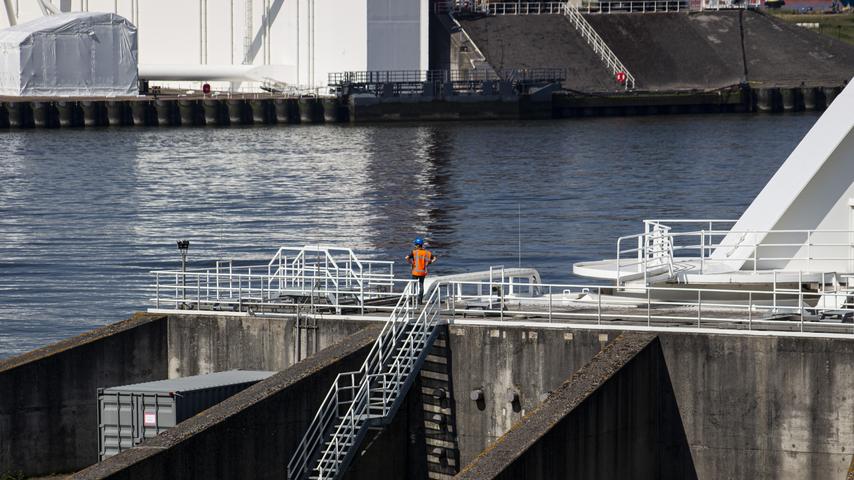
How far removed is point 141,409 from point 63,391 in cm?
242

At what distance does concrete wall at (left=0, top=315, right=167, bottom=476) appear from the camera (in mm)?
25875

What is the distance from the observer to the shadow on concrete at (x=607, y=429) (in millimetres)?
21672

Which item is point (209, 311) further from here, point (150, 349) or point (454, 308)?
point (454, 308)

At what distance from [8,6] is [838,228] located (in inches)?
3970

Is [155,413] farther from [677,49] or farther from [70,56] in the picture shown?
[677,49]

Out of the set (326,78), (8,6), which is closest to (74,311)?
(326,78)

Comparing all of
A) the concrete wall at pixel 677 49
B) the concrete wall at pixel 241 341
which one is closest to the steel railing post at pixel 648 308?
the concrete wall at pixel 241 341

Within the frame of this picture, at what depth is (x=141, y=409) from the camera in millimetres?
24625

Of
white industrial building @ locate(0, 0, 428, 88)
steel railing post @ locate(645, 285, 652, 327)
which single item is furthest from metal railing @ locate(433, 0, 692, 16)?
steel railing post @ locate(645, 285, 652, 327)

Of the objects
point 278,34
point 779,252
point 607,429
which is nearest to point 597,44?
point 278,34

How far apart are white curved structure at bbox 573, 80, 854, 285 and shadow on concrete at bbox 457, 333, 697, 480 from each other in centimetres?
318

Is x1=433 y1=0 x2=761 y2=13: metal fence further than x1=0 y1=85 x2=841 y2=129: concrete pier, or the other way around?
x1=433 y1=0 x2=761 y2=13: metal fence

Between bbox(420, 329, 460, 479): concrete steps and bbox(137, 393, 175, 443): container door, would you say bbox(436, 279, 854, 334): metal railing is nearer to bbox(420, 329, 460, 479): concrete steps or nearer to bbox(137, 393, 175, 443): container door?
bbox(420, 329, 460, 479): concrete steps

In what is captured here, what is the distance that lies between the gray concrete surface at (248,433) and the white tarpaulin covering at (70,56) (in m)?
91.4
